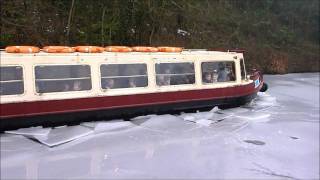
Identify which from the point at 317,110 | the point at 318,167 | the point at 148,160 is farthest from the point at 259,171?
the point at 317,110

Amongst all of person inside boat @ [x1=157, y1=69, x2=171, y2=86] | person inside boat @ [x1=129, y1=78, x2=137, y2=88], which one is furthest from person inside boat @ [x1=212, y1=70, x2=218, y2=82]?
person inside boat @ [x1=129, y1=78, x2=137, y2=88]

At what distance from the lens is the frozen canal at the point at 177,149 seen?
8039mm

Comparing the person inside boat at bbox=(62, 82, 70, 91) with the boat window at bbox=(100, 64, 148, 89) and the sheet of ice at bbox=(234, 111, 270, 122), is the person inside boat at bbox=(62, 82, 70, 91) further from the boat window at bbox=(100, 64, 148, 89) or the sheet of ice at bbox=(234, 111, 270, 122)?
the sheet of ice at bbox=(234, 111, 270, 122)

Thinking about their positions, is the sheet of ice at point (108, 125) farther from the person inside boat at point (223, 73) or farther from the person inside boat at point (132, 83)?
the person inside boat at point (223, 73)

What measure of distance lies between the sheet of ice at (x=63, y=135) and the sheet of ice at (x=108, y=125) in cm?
24

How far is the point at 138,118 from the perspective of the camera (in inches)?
459

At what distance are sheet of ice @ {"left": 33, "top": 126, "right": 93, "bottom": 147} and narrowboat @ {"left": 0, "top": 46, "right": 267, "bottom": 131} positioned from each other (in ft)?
0.91

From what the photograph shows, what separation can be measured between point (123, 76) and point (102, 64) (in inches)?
26.7

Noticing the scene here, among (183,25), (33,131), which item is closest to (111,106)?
(33,131)

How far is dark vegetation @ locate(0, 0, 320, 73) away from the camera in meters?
17.1

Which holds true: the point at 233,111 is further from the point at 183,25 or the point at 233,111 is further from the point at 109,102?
the point at 183,25

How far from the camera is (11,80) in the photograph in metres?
9.87

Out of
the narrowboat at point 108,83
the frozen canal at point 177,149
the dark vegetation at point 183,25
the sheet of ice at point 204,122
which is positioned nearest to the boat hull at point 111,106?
the narrowboat at point 108,83

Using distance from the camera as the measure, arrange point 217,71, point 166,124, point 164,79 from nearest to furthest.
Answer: point 166,124 < point 164,79 < point 217,71
